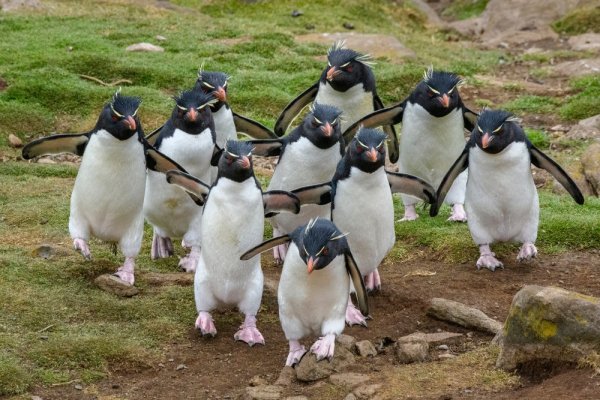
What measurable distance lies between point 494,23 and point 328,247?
14.8 meters

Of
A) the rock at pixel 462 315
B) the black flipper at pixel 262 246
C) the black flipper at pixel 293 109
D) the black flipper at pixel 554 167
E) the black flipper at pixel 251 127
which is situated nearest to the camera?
the black flipper at pixel 262 246

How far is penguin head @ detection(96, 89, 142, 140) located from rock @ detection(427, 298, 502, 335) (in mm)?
2031

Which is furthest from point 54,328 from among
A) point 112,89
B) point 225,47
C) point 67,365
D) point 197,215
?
point 225,47

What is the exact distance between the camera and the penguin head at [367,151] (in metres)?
5.77

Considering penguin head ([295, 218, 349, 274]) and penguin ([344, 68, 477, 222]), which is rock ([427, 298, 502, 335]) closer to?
penguin head ([295, 218, 349, 274])

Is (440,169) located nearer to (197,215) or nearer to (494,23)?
(197,215)

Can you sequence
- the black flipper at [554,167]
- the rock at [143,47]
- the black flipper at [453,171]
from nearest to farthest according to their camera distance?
1. the black flipper at [554,167]
2. the black flipper at [453,171]
3. the rock at [143,47]

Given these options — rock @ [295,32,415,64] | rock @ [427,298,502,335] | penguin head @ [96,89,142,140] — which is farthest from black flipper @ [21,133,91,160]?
rock @ [295,32,415,64]

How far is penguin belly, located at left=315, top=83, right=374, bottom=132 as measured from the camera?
7891 mm

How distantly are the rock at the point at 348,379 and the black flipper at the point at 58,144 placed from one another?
257 cm

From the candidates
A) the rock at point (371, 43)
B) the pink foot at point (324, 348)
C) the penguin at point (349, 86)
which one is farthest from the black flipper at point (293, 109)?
the rock at point (371, 43)

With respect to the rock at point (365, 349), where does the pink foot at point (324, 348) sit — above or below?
above

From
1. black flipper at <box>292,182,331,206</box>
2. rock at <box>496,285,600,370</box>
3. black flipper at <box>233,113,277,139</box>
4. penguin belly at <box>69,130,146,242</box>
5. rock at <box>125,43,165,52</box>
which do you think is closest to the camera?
rock at <box>496,285,600,370</box>

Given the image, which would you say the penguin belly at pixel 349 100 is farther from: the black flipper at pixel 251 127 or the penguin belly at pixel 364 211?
the penguin belly at pixel 364 211
